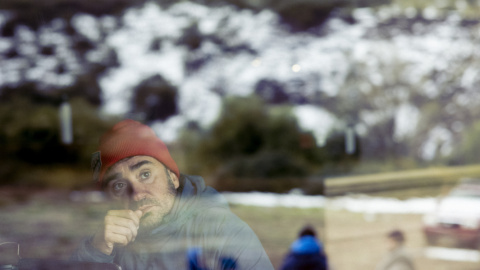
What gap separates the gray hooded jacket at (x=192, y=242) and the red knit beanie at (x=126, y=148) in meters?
0.08

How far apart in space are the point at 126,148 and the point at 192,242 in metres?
0.27

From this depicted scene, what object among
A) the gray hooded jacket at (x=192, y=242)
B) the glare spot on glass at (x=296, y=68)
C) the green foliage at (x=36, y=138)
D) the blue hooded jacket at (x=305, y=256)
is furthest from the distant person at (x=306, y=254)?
the gray hooded jacket at (x=192, y=242)

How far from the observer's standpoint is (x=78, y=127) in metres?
2.37

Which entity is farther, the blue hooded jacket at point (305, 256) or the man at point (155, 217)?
the blue hooded jacket at point (305, 256)

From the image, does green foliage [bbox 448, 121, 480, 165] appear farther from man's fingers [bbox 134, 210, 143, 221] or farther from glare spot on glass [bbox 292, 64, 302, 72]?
man's fingers [bbox 134, 210, 143, 221]

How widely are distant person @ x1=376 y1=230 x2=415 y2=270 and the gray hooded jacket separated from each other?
5.88ft

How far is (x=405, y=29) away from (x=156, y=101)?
1386 mm

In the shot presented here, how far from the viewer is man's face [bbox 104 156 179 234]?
1165 millimetres

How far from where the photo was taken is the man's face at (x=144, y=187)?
117 centimetres

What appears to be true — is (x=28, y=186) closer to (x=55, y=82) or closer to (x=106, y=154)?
(x=55, y=82)

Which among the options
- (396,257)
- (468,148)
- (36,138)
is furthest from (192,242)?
(468,148)

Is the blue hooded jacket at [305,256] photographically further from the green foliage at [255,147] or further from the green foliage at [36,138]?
the green foliage at [36,138]

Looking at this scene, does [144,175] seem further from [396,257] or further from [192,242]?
[396,257]

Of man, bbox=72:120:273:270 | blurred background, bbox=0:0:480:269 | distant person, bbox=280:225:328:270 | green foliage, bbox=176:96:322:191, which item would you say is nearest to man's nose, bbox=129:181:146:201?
man, bbox=72:120:273:270
